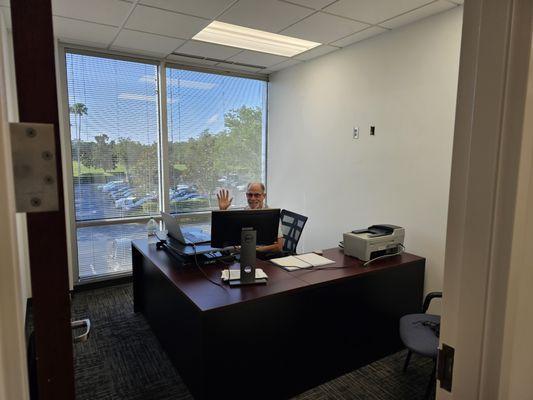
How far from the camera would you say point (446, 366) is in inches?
32.9

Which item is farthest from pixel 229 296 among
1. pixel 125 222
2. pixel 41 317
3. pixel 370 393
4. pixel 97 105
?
pixel 97 105

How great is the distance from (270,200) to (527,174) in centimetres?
459

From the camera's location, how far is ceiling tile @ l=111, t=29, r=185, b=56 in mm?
3445

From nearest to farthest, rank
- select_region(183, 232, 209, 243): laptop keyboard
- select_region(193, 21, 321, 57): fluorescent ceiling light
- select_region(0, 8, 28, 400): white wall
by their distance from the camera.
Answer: select_region(0, 8, 28, 400): white wall < select_region(183, 232, 209, 243): laptop keyboard < select_region(193, 21, 321, 57): fluorescent ceiling light

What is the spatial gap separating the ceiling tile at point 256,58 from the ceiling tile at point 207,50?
12 centimetres

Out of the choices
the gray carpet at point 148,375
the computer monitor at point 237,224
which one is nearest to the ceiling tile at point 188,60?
the computer monitor at point 237,224

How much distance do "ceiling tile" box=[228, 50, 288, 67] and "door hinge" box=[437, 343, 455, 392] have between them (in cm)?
382

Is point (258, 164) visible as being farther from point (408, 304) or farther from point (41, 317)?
point (41, 317)

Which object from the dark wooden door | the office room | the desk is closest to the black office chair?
the office room

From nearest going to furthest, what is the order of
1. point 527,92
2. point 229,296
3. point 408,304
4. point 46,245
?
1. point 46,245
2. point 527,92
3. point 229,296
4. point 408,304

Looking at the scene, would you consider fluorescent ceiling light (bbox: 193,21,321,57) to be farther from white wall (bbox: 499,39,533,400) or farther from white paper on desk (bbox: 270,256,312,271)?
white wall (bbox: 499,39,533,400)

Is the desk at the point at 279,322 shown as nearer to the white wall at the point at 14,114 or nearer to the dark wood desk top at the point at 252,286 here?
→ the dark wood desk top at the point at 252,286

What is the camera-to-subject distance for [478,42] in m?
0.71

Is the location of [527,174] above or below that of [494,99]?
below
